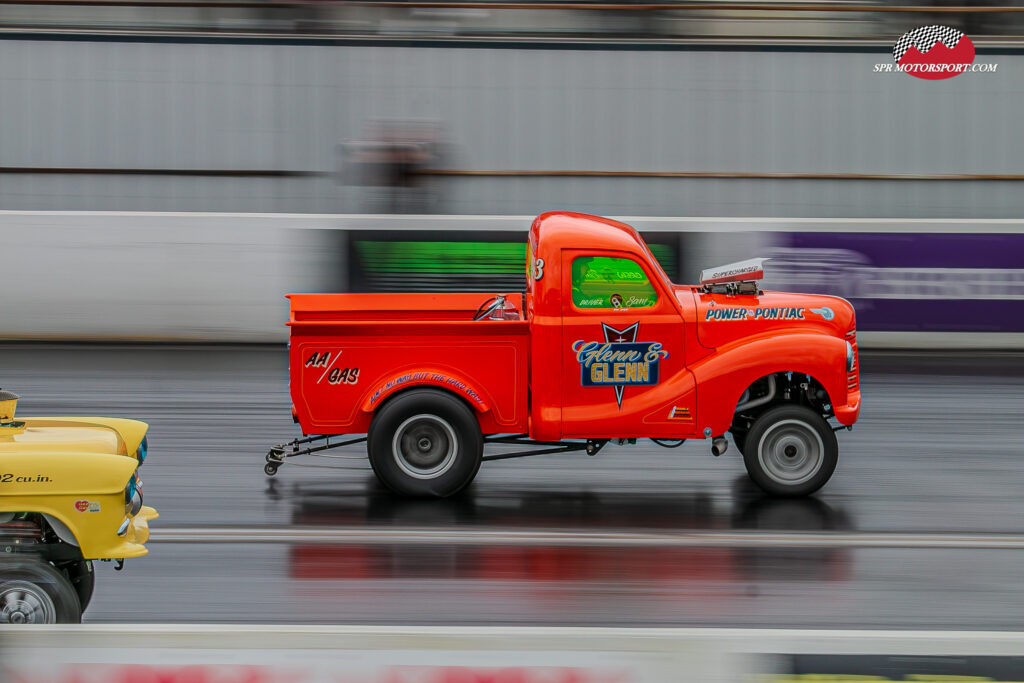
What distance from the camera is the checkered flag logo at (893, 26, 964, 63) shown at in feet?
46.1

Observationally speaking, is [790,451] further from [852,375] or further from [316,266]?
[316,266]

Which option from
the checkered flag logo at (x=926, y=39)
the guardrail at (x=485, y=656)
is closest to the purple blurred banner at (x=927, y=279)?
the checkered flag logo at (x=926, y=39)

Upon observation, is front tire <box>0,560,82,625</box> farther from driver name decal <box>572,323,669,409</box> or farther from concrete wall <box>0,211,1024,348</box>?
concrete wall <box>0,211,1024,348</box>

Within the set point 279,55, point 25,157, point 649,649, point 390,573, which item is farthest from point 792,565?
point 25,157

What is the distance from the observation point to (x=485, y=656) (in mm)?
2832

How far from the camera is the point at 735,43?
46.5 ft

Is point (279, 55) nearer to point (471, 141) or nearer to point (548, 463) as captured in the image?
point (471, 141)

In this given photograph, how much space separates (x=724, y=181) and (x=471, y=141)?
3.10m

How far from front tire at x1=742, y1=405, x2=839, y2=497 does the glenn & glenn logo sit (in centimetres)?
823

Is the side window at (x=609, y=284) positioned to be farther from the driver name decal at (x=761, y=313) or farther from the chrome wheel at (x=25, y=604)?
the chrome wheel at (x=25, y=604)

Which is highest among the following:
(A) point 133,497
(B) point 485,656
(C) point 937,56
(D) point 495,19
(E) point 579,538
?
(D) point 495,19

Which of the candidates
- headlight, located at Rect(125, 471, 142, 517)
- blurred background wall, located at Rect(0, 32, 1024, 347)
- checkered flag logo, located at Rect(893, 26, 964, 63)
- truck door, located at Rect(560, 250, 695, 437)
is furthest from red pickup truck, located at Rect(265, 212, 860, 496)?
checkered flag logo, located at Rect(893, 26, 964, 63)

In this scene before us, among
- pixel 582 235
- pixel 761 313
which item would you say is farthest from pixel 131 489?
pixel 761 313

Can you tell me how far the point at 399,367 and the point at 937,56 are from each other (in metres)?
9.68
